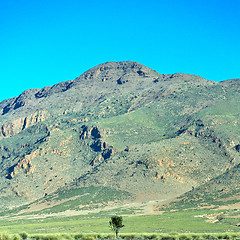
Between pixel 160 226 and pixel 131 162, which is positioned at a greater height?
pixel 131 162

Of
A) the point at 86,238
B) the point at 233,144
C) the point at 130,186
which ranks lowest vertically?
the point at 86,238

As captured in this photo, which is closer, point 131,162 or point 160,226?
point 160,226

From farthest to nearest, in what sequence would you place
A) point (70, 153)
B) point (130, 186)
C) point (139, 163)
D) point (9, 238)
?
1. point (70, 153)
2. point (139, 163)
3. point (130, 186)
4. point (9, 238)

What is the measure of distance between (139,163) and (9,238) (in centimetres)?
12231

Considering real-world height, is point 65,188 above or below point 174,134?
below

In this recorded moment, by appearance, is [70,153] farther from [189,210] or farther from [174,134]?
[189,210]

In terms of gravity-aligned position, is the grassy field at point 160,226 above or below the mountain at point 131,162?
below

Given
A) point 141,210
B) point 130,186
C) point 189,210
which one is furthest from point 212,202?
point 130,186

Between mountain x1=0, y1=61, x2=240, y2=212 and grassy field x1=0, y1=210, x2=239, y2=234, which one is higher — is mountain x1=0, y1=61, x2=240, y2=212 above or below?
above

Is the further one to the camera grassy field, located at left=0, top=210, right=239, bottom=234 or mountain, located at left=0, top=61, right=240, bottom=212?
mountain, located at left=0, top=61, right=240, bottom=212

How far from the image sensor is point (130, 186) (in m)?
148

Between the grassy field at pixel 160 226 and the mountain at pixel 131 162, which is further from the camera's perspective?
the mountain at pixel 131 162

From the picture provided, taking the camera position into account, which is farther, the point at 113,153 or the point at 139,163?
the point at 113,153

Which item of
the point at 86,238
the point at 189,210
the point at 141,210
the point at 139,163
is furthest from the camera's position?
the point at 139,163
